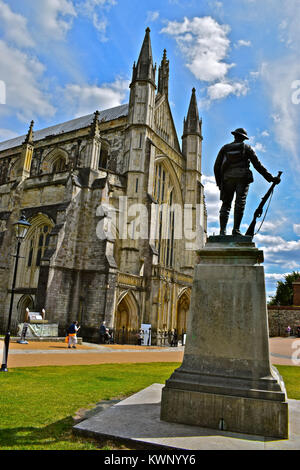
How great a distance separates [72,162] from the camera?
102 ft

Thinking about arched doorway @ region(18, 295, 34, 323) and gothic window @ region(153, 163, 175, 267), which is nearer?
arched doorway @ region(18, 295, 34, 323)

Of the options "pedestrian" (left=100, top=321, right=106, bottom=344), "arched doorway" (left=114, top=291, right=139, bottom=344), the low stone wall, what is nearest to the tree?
the low stone wall

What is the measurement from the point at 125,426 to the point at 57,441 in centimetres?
77

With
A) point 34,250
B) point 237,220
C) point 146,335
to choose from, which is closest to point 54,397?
point 237,220

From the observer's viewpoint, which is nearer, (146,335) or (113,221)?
(146,335)

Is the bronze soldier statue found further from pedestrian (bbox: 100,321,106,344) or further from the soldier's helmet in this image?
pedestrian (bbox: 100,321,106,344)

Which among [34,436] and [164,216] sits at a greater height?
[164,216]

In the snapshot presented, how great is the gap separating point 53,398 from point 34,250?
2131 cm

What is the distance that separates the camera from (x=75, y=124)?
3844 centimetres

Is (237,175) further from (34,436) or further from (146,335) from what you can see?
(146,335)

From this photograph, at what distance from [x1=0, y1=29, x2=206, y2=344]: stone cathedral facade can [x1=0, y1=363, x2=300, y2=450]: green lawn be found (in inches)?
460

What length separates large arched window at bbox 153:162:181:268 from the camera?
97.2ft
